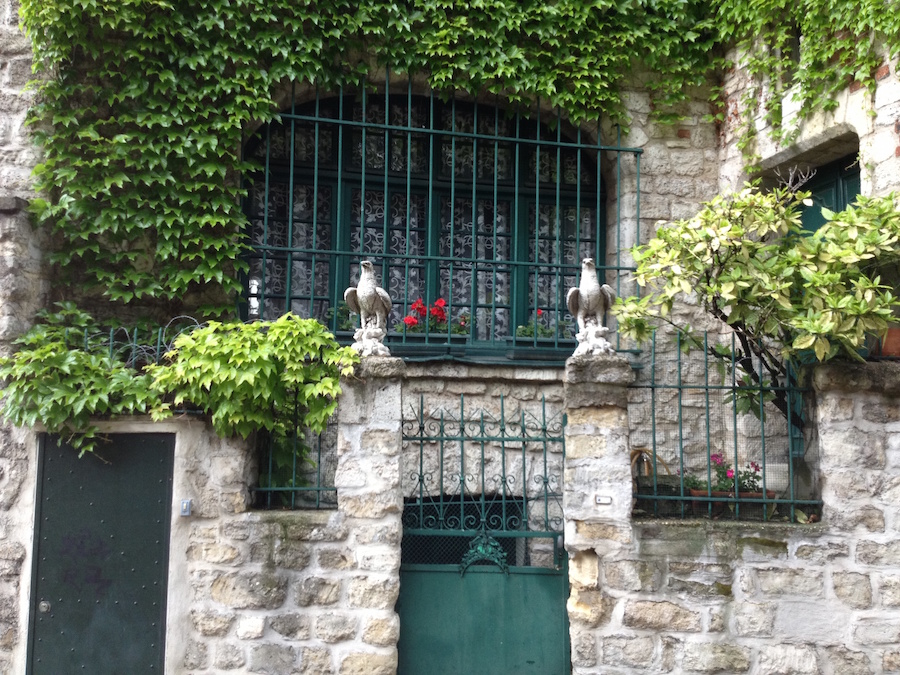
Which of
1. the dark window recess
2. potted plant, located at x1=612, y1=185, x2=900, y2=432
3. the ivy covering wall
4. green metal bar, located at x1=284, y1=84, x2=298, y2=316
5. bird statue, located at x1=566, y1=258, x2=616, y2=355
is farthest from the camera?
green metal bar, located at x1=284, y1=84, x2=298, y2=316

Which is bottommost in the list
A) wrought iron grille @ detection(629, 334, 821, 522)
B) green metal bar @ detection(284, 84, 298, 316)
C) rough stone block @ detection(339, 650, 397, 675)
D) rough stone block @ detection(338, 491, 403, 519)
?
rough stone block @ detection(339, 650, 397, 675)

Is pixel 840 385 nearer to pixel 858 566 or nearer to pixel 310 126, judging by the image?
pixel 858 566

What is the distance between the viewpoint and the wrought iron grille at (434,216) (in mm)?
6238

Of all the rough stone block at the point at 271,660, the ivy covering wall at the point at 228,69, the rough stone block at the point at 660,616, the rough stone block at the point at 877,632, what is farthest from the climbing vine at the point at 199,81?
the rough stone block at the point at 877,632

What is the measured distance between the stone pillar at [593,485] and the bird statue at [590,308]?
0.39 ft

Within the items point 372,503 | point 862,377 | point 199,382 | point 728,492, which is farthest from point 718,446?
point 199,382

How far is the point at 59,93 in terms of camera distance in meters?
5.47

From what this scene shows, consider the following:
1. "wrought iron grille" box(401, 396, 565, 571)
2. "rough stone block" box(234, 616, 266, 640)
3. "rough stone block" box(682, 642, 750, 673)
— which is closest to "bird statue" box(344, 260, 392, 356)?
"wrought iron grille" box(401, 396, 565, 571)

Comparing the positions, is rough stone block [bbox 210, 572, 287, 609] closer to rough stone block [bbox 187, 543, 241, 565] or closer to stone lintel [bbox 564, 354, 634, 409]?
rough stone block [bbox 187, 543, 241, 565]

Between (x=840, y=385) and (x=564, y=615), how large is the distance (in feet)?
6.57

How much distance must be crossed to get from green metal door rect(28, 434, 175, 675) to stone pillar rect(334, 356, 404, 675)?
100 centimetres

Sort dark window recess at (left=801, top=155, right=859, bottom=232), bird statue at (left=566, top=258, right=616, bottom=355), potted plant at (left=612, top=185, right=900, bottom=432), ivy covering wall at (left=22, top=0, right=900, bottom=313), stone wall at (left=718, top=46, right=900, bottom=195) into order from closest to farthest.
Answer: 1. potted plant at (left=612, top=185, right=900, bottom=432)
2. bird statue at (left=566, top=258, right=616, bottom=355)
3. stone wall at (left=718, top=46, right=900, bottom=195)
4. ivy covering wall at (left=22, top=0, right=900, bottom=313)
5. dark window recess at (left=801, top=155, right=859, bottom=232)

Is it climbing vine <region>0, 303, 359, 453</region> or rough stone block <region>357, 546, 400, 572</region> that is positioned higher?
climbing vine <region>0, 303, 359, 453</region>

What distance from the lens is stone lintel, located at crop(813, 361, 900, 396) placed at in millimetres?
4449
